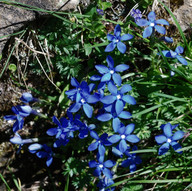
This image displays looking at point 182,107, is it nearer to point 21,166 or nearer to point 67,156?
point 67,156

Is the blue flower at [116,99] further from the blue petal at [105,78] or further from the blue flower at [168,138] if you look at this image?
the blue flower at [168,138]

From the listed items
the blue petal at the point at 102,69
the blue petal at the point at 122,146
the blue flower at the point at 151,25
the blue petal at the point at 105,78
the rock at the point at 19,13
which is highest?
the rock at the point at 19,13

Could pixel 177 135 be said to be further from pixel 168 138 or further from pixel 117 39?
pixel 117 39

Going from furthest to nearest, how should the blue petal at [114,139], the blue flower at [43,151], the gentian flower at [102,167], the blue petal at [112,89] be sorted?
the blue flower at [43,151]
the gentian flower at [102,167]
the blue petal at [114,139]
the blue petal at [112,89]

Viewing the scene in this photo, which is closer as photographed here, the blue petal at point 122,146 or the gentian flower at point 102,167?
the blue petal at point 122,146

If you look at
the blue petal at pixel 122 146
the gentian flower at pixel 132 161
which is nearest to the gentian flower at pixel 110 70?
the blue petal at pixel 122 146

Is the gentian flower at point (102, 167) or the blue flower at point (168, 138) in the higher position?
the blue flower at point (168, 138)

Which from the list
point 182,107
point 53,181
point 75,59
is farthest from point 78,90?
point 53,181

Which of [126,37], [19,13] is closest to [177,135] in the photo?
[126,37]

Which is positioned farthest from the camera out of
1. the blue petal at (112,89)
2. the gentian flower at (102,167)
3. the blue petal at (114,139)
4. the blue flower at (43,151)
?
the blue flower at (43,151)
